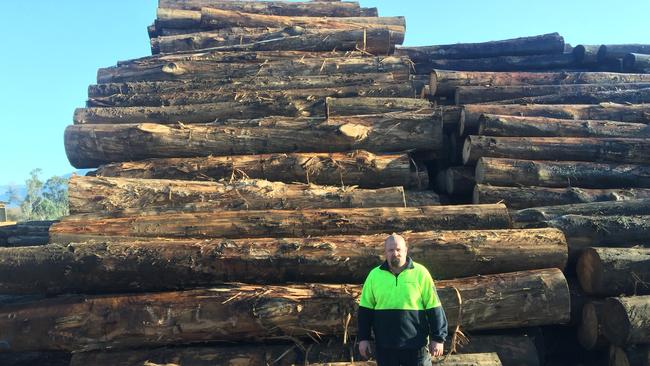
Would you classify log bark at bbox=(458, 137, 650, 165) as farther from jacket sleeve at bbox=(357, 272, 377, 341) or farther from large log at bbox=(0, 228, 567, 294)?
jacket sleeve at bbox=(357, 272, 377, 341)

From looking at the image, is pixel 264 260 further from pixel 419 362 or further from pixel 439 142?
pixel 439 142

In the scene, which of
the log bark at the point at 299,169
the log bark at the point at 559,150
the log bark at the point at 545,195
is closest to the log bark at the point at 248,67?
the log bark at the point at 559,150

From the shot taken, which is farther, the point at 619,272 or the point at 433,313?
the point at 619,272

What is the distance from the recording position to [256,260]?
18.2 feet

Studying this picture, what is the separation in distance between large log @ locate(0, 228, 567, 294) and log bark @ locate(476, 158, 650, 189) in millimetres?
1679

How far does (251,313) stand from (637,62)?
451 inches

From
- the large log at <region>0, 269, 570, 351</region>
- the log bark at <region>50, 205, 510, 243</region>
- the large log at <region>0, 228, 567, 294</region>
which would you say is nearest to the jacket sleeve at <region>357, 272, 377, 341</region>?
the large log at <region>0, 269, 570, 351</region>

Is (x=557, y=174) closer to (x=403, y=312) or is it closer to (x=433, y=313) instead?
(x=433, y=313)

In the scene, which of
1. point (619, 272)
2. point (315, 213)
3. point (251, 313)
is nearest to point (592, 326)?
point (619, 272)

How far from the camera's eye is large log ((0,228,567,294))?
5.57m

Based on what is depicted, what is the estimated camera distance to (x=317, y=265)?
556cm

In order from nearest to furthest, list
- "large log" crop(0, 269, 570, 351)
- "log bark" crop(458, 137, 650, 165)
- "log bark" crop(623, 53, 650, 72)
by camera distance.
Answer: "large log" crop(0, 269, 570, 351)
"log bark" crop(458, 137, 650, 165)
"log bark" crop(623, 53, 650, 72)

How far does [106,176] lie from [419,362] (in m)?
5.59

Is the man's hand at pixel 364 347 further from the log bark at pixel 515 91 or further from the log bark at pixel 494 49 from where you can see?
the log bark at pixel 494 49
